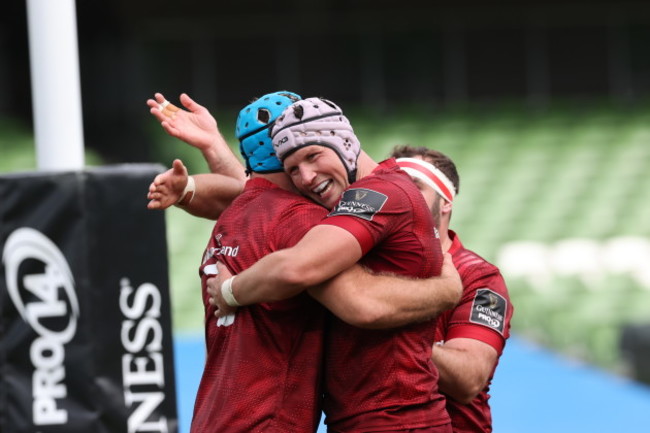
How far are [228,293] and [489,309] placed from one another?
3.24ft

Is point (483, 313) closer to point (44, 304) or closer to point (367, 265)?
point (367, 265)

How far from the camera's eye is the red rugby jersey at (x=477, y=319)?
3619 millimetres

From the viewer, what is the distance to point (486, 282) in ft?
12.2

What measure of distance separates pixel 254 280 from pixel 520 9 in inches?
662

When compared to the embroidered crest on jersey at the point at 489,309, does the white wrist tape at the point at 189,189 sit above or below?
above

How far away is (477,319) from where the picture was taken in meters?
3.62

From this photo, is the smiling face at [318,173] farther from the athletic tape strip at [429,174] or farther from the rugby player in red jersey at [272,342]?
the athletic tape strip at [429,174]

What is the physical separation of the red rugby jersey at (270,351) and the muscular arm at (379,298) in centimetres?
17

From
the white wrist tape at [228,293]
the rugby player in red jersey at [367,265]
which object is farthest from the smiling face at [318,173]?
the white wrist tape at [228,293]

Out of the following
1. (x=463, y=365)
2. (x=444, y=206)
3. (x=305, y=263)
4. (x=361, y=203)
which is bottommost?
(x=463, y=365)

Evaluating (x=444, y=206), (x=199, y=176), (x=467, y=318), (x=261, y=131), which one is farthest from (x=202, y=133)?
(x=467, y=318)

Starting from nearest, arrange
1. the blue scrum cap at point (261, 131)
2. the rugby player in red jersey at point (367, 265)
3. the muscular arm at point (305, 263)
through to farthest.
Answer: the muscular arm at point (305, 263)
the rugby player in red jersey at point (367, 265)
the blue scrum cap at point (261, 131)

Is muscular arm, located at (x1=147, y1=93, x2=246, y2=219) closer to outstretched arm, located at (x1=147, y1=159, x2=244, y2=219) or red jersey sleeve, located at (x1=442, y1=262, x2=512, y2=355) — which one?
outstretched arm, located at (x1=147, y1=159, x2=244, y2=219)

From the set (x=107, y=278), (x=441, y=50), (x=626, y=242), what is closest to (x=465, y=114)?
(x=441, y=50)
